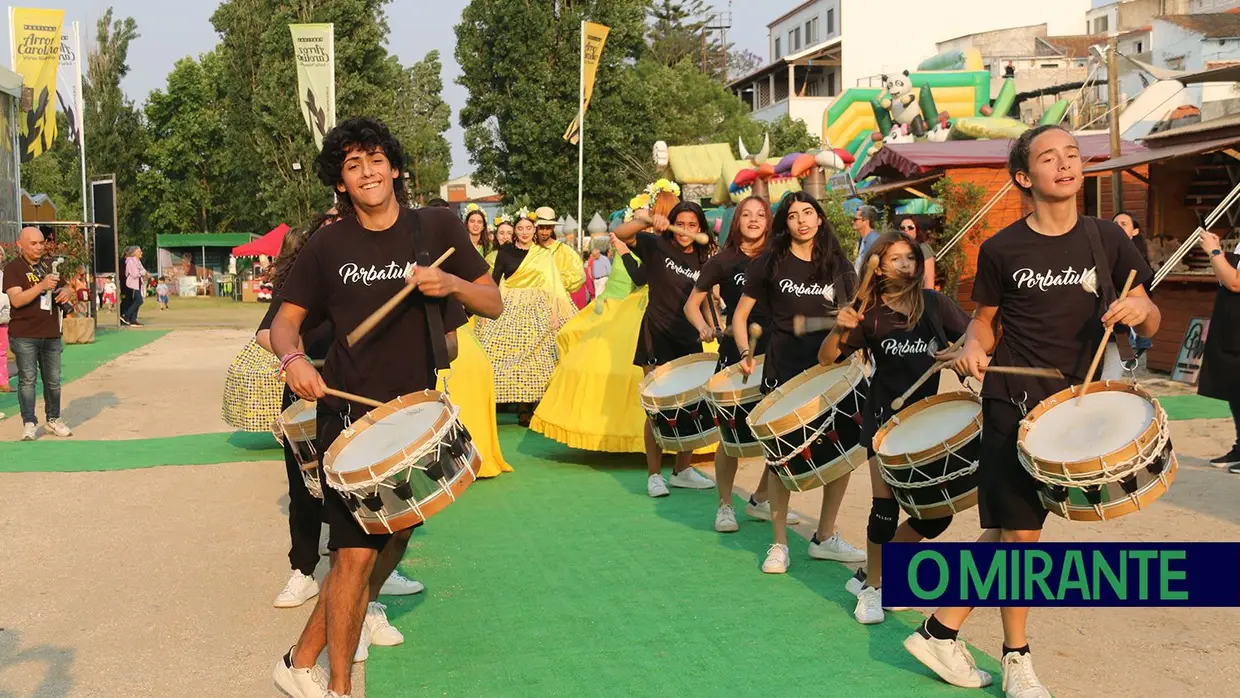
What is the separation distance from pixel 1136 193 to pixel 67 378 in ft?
48.3

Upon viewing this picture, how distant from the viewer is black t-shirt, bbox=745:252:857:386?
6.29m

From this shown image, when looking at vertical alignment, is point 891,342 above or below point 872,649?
above

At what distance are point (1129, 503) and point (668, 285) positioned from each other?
4.77 metres

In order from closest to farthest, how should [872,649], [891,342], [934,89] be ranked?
[872,649]
[891,342]
[934,89]

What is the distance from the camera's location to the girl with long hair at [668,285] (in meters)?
8.52

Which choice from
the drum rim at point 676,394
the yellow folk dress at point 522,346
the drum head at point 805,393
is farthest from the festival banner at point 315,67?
the drum head at point 805,393

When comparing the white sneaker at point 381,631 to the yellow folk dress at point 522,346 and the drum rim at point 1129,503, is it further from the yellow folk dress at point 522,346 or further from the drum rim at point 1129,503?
the yellow folk dress at point 522,346

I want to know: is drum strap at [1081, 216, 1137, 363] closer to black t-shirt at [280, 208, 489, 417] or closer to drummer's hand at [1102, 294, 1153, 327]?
drummer's hand at [1102, 294, 1153, 327]

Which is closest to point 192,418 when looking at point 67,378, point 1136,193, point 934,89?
point 67,378

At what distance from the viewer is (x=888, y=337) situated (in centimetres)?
552

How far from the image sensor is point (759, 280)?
6570 mm

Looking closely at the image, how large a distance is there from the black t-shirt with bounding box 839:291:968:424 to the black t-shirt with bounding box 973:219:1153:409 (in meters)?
1.07

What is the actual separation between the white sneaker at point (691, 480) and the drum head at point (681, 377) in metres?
1.14

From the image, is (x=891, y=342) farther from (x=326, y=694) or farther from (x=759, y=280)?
(x=326, y=694)
